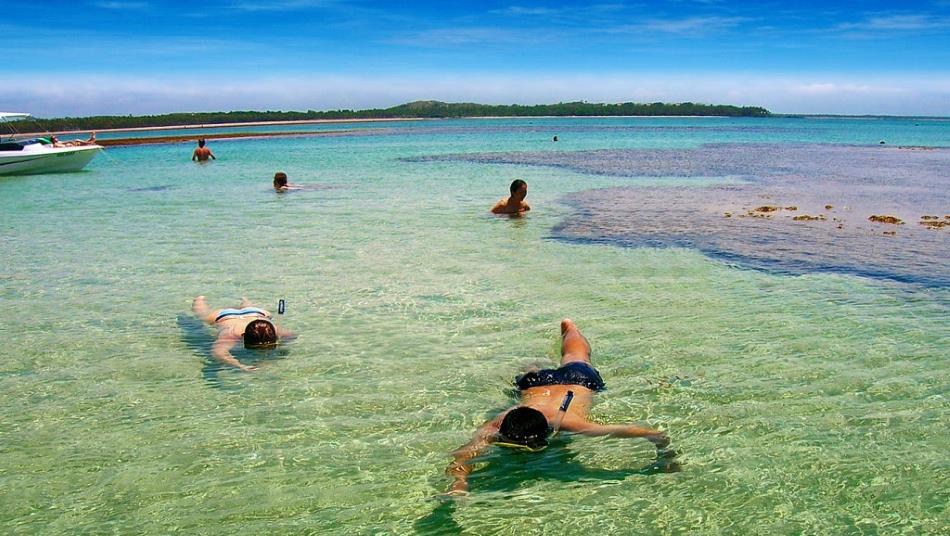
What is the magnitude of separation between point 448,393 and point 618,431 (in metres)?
1.65

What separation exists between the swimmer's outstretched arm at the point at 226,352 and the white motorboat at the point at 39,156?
27.1 m

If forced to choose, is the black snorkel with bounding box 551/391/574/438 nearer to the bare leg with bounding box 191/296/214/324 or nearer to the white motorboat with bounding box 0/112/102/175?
the bare leg with bounding box 191/296/214/324

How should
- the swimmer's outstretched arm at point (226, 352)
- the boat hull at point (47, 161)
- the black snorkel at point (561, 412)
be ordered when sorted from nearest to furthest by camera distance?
the black snorkel at point (561, 412) < the swimmer's outstretched arm at point (226, 352) < the boat hull at point (47, 161)

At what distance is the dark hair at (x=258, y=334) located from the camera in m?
7.70

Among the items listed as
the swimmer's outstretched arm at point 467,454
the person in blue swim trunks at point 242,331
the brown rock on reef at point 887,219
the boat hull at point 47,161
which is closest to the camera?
the swimmer's outstretched arm at point 467,454

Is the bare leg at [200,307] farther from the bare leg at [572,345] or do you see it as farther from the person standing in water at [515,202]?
the person standing in water at [515,202]

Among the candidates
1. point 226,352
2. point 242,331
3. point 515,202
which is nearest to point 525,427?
point 226,352

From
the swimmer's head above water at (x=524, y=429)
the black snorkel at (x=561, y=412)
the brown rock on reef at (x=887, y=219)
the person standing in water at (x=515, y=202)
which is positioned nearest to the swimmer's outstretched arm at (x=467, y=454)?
the swimmer's head above water at (x=524, y=429)

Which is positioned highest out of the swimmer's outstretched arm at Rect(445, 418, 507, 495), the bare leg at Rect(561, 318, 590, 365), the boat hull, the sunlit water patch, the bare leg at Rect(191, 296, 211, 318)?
the boat hull

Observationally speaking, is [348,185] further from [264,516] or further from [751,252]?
[264,516]

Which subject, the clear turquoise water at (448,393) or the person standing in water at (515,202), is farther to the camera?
the person standing in water at (515,202)

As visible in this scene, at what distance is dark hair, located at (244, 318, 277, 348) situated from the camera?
770cm

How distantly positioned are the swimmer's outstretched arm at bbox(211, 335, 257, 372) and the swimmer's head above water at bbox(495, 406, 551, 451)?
2996mm

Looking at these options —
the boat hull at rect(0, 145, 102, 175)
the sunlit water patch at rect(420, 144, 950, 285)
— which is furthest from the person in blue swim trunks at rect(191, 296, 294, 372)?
the boat hull at rect(0, 145, 102, 175)
